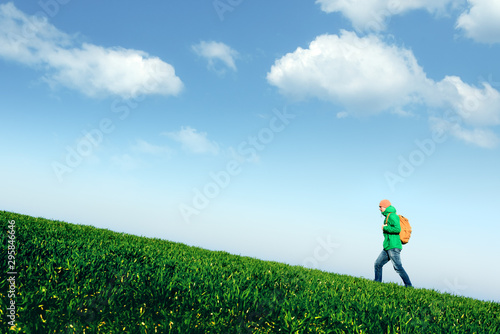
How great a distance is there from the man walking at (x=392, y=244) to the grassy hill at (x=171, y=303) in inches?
123

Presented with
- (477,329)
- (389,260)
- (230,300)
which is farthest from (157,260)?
(389,260)

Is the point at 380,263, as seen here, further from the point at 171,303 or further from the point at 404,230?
the point at 171,303

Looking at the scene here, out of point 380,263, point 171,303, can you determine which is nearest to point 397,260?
point 380,263

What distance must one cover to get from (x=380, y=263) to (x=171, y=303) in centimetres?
783

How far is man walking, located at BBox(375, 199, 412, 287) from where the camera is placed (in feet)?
34.6

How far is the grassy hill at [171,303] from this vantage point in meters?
4.41

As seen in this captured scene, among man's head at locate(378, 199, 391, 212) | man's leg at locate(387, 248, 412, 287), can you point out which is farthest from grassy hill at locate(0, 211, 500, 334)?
man's head at locate(378, 199, 391, 212)

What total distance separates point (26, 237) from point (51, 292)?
11.3ft

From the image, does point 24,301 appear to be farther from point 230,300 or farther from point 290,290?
point 290,290

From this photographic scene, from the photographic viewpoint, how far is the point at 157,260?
755 centimetres

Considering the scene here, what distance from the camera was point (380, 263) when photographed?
11031 mm

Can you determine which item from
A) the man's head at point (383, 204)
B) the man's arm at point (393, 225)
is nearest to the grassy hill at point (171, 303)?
the man's arm at point (393, 225)

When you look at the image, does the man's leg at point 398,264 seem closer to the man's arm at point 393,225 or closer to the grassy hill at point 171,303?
the man's arm at point 393,225

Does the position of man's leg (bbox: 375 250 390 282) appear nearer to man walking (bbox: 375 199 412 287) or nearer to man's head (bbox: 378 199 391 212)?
man walking (bbox: 375 199 412 287)
